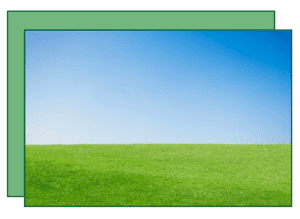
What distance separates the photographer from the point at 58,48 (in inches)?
283

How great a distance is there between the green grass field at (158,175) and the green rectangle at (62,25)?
0.45 meters

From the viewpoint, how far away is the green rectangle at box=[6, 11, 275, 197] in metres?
7.09

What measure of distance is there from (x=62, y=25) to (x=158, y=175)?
4507 mm

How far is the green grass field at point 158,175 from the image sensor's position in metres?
6.94

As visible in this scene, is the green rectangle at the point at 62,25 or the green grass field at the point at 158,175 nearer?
the green grass field at the point at 158,175

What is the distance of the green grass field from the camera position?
6.94 m

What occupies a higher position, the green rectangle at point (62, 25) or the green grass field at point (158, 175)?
the green rectangle at point (62, 25)

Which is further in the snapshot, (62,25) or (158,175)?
(158,175)

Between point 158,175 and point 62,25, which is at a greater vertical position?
point 62,25

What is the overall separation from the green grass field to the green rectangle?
45 centimetres

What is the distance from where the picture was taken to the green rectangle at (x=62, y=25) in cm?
709

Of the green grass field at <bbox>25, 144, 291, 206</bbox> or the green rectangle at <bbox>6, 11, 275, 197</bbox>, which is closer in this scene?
the green grass field at <bbox>25, 144, 291, 206</bbox>

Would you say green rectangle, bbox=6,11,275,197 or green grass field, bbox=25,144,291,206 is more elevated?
green rectangle, bbox=6,11,275,197

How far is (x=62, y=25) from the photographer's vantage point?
724 centimetres
